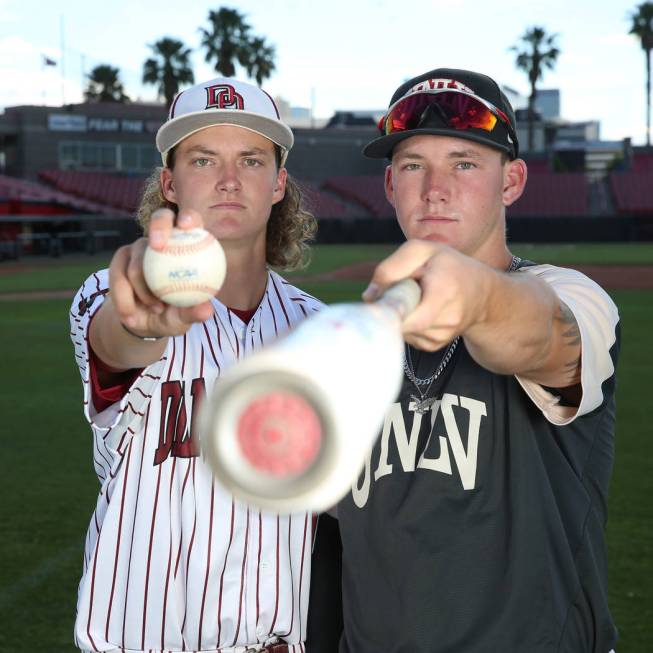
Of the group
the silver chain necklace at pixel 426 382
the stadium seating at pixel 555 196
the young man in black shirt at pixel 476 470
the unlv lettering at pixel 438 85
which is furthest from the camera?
the stadium seating at pixel 555 196

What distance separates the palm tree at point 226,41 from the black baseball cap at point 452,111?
5336 cm

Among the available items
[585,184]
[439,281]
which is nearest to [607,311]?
[439,281]

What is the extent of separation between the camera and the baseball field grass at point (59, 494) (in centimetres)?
477

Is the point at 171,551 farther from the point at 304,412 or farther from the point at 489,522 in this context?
the point at 304,412

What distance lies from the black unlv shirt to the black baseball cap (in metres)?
0.55

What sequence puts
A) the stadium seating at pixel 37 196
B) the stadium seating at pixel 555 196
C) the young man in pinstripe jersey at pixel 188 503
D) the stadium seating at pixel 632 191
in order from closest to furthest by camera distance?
the young man in pinstripe jersey at pixel 188 503 → the stadium seating at pixel 37 196 → the stadium seating at pixel 632 191 → the stadium seating at pixel 555 196

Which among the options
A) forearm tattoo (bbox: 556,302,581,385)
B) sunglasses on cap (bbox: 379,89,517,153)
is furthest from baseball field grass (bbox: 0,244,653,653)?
sunglasses on cap (bbox: 379,89,517,153)

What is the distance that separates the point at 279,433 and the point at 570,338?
39.5 inches

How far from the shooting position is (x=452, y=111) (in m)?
2.37

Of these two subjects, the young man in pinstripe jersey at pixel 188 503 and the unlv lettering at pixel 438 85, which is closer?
the unlv lettering at pixel 438 85

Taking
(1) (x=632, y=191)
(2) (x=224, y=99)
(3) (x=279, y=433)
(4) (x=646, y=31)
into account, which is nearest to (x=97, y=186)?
(1) (x=632, y=191)

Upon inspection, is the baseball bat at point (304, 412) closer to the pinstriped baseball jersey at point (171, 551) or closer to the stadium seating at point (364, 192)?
the pinstriped baseball jersey at point (171, 551)

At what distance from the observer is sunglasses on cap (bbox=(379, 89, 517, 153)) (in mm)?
2367

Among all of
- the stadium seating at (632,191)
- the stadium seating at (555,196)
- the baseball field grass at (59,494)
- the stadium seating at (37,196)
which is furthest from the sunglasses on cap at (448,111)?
the stadium seating at (555,196)
